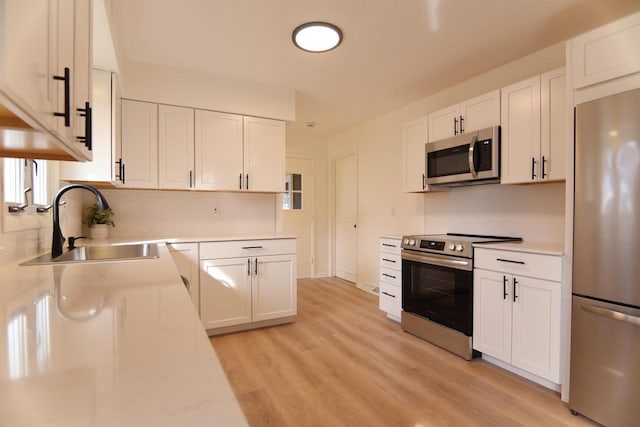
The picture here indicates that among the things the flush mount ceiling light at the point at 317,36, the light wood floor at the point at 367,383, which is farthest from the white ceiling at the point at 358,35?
the light wood floor at the point at 367,383

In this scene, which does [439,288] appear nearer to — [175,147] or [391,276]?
[391,276]

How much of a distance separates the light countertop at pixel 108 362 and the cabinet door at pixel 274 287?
2.16m

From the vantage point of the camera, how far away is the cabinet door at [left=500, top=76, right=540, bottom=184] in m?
2.40

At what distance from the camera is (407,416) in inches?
72.1

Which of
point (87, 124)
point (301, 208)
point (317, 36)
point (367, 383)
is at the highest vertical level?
point (317, 36)

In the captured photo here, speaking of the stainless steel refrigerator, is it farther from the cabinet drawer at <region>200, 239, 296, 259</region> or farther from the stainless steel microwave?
the cabinet drawer at <region>200, 239, 296, 259</region>

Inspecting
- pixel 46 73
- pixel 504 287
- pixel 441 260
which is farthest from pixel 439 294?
pixel 46 73

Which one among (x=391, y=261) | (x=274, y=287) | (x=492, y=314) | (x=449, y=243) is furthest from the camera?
(x=391, y=261)

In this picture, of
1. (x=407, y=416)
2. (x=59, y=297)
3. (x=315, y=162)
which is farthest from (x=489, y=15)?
(x=315, y=162)

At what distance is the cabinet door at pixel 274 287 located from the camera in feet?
10.3

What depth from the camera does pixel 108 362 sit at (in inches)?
20.8

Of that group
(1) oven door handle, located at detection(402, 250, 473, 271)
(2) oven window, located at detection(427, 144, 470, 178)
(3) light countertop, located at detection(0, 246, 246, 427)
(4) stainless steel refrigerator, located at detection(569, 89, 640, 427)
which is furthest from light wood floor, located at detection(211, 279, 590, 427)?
(2) oven window, located at detection(427, 144, 470, 178)

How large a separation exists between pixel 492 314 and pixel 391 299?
1.13m

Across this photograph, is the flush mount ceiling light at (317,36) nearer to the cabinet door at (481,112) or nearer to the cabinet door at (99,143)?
the cabinet door at (481,112)
